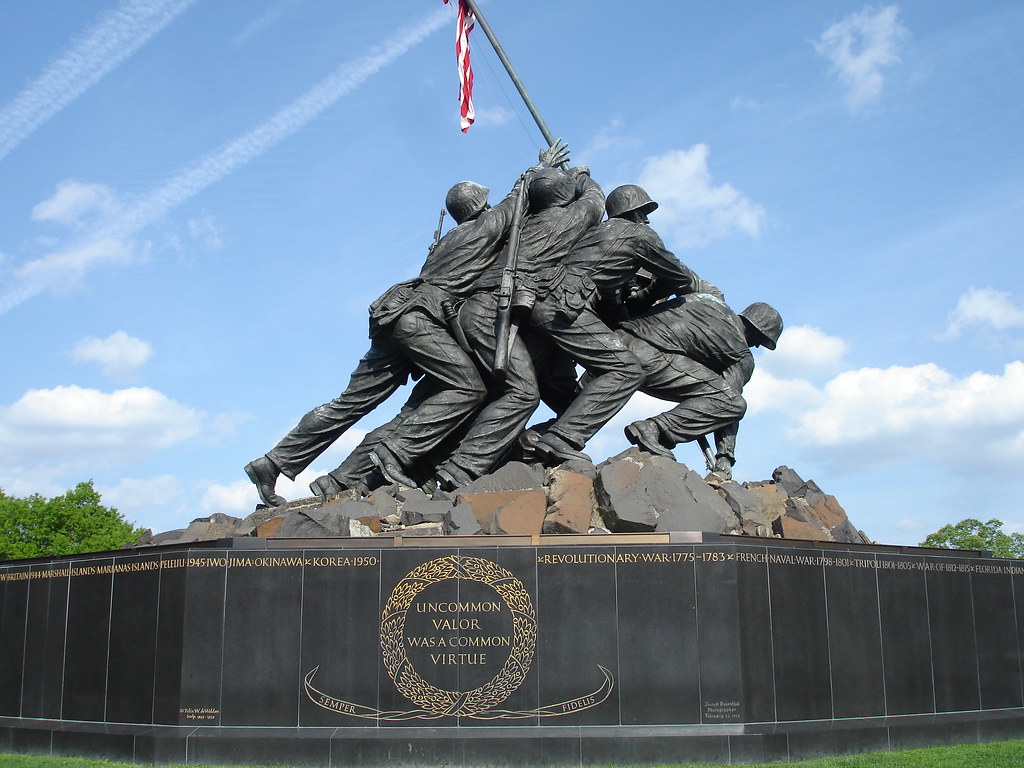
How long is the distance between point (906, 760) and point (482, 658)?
3.52 metres

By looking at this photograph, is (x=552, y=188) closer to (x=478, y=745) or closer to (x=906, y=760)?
(x=478, y=745)

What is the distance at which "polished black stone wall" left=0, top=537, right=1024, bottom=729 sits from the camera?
28.2 feet

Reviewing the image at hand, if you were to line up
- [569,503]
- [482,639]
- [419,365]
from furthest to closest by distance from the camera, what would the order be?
[419,365] → [569,503] → [482,639]

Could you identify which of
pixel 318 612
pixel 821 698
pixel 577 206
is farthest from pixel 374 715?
pixel 577 206

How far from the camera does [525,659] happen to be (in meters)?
8.64

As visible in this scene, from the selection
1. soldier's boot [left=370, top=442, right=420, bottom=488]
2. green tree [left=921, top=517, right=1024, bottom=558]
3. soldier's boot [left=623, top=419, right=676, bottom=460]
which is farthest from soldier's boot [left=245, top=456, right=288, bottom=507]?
green tree [left=921, top=517, right=1024, bottom=558]

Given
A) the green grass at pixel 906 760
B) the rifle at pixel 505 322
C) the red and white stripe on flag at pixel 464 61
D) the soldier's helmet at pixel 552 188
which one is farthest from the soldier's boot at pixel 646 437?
the red and white stripe on flag at pixel 464 61

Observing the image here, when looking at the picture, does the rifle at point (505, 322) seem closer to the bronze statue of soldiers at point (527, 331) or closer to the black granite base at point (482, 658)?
the bronze statue of soldiers at point (527, 331)

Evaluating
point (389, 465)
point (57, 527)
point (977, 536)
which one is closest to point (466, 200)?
point (389, 465)

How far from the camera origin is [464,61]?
600 inches

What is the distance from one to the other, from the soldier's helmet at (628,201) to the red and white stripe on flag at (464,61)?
3786 millimetres

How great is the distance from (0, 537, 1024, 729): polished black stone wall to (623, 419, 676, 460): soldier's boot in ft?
7.64

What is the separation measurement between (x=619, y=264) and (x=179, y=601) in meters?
5.70

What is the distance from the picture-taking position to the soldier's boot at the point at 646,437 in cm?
1142
